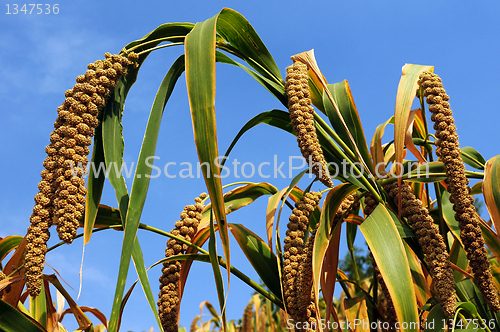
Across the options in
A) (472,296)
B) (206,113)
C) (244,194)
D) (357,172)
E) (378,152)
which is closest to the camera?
(206,113)

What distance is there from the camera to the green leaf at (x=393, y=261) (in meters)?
0.94

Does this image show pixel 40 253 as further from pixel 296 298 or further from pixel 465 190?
pixel 465 190

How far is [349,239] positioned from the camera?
71.9 inches

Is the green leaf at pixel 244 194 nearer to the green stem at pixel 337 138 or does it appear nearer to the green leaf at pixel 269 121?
the green leaf at pixel 269 121

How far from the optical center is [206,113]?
0.84 metres

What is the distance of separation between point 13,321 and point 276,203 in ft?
2.50

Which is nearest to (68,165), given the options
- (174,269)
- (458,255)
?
(174,269)

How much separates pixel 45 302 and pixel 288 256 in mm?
980

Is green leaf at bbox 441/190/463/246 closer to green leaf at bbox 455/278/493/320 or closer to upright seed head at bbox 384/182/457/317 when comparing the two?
green leaf at bbox 455/278/493/320

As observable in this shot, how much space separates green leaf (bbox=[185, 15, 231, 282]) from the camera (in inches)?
31.7

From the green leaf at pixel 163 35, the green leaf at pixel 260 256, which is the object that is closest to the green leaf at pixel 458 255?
the green leaf at pixel 260 256

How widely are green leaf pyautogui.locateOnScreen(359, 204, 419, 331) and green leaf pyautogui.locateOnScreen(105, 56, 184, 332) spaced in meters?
0.56

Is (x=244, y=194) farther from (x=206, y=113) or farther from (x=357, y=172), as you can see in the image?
(x=206, y=113)

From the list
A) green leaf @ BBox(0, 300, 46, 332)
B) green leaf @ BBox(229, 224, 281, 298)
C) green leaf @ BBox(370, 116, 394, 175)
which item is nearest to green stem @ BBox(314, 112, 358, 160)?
green leaf @ BBox(370, 116, 394, 175)
